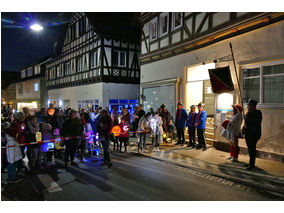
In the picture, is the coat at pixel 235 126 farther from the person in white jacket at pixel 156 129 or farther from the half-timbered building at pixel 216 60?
the person in white jacket at pixel 156 129

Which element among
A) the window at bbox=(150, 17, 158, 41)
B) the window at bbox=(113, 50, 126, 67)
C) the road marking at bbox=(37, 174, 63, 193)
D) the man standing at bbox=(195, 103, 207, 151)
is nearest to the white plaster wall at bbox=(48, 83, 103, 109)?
the window at bbox=(113, 50, 126, 67)

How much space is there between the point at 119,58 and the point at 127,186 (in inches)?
698

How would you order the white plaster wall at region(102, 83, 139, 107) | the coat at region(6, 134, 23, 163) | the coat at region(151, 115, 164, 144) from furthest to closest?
the white plaster wall at region(102, 83, 139, 107), the coat at region(151, 115, 164, 144), the coat at region(6, 134, 23, 163)

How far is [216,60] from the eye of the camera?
31.9 feet

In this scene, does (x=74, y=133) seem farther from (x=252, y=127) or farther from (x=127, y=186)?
(x=252, y=127)

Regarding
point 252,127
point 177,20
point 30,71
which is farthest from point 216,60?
point 30,71

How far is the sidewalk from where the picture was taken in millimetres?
5535

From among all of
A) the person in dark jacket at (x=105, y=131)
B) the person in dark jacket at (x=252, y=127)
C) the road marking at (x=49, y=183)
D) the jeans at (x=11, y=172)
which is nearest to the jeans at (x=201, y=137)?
the person in dark jacket at (x=252, y=127)

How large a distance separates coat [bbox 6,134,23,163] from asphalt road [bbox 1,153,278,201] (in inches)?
25.0

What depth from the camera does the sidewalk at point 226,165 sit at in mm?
5535

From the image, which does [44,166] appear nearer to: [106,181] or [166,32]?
[106,181]

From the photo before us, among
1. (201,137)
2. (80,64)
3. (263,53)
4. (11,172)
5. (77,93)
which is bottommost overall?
(11,172)

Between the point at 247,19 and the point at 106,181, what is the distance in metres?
7.46

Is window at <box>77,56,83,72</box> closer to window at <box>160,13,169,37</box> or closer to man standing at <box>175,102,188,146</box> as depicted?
window at <box>160,13,169,37</box>
